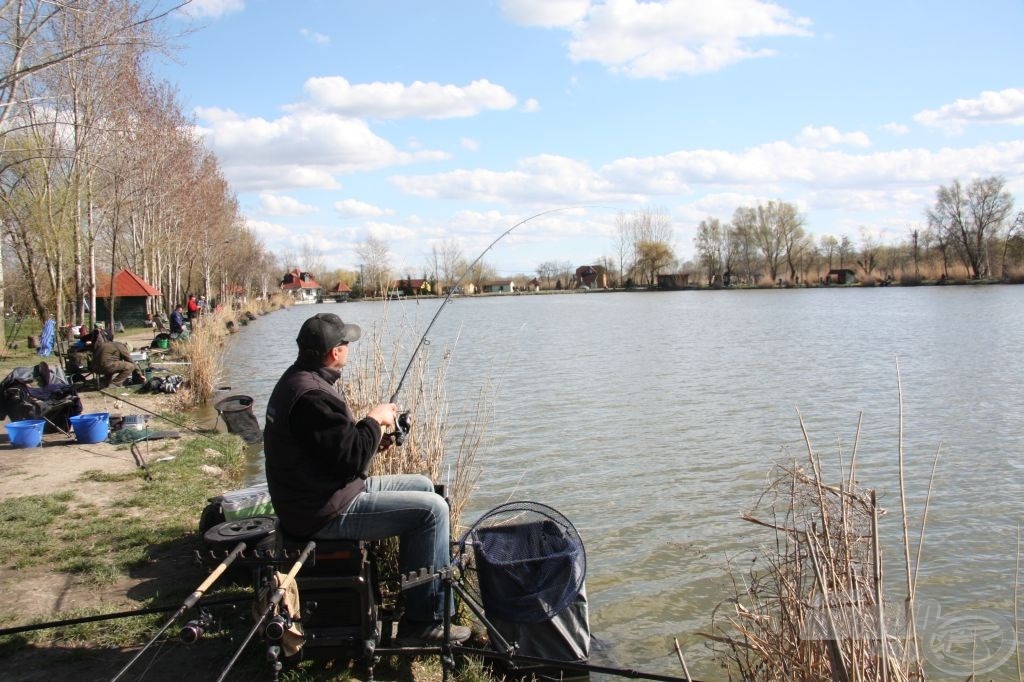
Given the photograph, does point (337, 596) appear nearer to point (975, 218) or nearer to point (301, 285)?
point (975, 218)

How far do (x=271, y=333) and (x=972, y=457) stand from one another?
2893 centimetres

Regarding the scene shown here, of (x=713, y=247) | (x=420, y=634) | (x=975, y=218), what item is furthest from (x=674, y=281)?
(x=420, y=634)

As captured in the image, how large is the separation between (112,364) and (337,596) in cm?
1173

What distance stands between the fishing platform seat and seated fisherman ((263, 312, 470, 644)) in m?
0.10

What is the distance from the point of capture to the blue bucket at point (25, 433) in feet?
28.0

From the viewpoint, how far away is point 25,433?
8570 mm

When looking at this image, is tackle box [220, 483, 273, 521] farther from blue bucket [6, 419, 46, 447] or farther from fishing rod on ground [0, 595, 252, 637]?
blue bucket [6, 419, 46, 447]

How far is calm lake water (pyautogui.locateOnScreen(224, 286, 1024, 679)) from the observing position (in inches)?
231

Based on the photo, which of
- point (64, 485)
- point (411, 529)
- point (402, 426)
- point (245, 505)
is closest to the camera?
point (411, 529)

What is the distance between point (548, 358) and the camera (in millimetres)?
20203

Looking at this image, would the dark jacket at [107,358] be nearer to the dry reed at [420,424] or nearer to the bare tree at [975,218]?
the dry reed at [420,424]

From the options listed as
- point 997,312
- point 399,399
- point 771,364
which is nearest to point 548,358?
point 771,364

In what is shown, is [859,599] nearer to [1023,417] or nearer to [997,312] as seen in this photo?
[1023,417]

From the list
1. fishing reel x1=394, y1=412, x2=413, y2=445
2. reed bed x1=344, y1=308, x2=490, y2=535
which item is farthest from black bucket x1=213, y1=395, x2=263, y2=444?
fishing reel x1=394, y1=412, x2=413, y2=445
